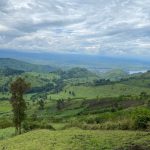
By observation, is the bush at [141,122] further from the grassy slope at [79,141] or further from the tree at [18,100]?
the tree at [18,100]

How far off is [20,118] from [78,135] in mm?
37034

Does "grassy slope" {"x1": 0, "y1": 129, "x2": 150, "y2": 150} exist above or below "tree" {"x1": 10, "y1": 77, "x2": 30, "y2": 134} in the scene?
below

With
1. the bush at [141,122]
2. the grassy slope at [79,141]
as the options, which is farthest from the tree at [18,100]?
the bush at [141,122]

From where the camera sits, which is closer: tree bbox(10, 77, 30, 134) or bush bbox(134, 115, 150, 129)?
bush bbox(134, 115, 150, 129)

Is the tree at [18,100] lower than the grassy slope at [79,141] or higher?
higher

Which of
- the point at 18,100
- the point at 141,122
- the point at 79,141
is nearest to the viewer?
the point at 79,141

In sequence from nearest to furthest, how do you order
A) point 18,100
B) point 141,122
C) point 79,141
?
1. point 79,141
2. point 141,122
3. point 18,100

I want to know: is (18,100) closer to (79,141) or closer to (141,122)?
(141,122)

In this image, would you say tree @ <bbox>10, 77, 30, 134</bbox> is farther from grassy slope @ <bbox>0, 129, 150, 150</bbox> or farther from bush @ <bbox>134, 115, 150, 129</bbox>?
bush @ <bbox>134, 115, 150, 129</bbox>

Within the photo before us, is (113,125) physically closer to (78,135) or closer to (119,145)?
(78,135)

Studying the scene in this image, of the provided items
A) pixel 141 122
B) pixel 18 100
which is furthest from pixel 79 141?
pixel 18 100

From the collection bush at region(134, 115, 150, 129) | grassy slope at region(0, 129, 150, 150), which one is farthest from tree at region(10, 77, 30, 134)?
bush at region(134, 115, 150, 129)

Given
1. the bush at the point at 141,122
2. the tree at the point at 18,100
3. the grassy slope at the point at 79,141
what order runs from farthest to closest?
the tree at the point at 18,100 → the bush at the point at 141,122 → the grassy slope at the point at 79,141

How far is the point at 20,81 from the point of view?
97375 millimetres
